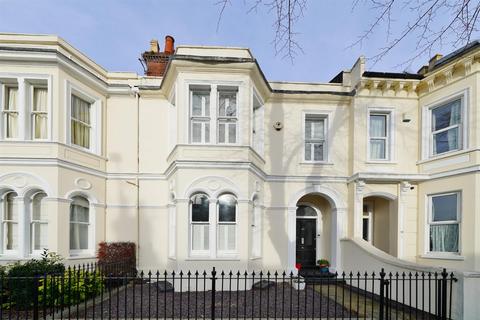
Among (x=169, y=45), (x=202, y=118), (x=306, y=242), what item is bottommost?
(x=306, y=242)

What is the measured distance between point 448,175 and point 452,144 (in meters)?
1.08

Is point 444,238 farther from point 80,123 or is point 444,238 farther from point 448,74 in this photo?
point 80,123

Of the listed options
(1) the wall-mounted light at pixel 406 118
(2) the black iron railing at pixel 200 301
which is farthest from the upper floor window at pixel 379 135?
(2) the black iron railing at pixel 200 301

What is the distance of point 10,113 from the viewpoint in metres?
9.75

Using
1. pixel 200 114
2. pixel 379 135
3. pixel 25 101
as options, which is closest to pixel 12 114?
pixel 25 101

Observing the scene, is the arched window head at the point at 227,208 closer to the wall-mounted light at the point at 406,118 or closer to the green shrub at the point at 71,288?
the green shrub at the point at 71,288

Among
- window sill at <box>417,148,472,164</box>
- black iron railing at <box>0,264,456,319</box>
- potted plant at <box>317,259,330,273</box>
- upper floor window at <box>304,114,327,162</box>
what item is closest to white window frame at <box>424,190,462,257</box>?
window sill at <box>417,148,472,164</box>

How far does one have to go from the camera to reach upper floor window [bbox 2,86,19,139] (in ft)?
31.7

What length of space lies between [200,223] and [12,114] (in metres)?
7.23

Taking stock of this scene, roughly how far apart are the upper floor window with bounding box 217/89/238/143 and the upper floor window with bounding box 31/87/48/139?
5.76m

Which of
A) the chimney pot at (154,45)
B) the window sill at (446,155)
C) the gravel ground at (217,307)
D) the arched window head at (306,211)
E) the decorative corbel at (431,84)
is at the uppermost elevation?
the chimney pot at (154,45)

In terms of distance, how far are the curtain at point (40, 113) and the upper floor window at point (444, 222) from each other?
534 inches

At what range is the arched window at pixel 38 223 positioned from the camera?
9.55m

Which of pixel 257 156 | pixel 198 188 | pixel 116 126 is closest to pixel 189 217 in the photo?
pixel 198 188
